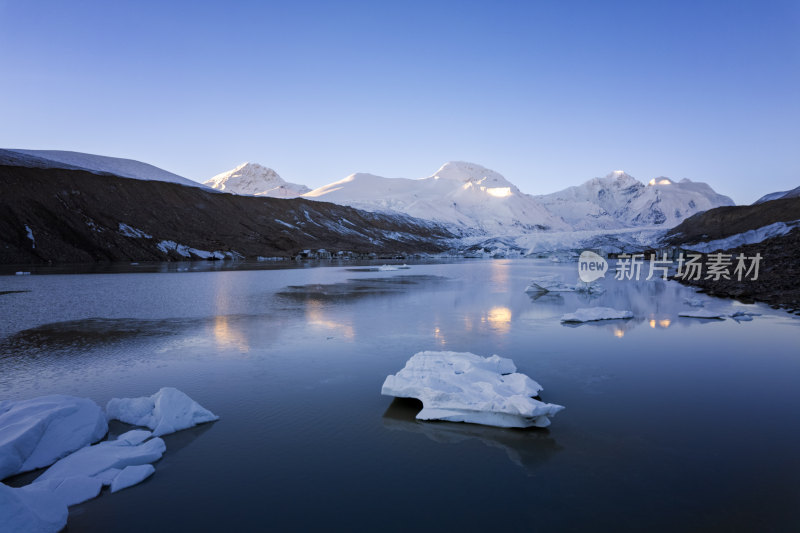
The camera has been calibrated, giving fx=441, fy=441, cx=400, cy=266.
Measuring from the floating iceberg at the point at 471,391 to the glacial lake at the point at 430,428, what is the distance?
22 centimetres

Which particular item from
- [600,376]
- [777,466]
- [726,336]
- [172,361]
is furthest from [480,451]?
[726,336]

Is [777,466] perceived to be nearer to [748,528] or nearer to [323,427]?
[748,528]

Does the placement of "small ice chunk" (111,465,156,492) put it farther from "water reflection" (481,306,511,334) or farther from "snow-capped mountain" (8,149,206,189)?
"snow-capped mountain" (8,149,206,189)

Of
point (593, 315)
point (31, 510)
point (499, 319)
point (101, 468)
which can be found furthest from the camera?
point (499, 319)

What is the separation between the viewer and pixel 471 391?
24.2ft

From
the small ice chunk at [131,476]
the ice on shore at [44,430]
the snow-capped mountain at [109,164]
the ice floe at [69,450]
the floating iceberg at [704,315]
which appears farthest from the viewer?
the snow-capped mountain at [109,164]

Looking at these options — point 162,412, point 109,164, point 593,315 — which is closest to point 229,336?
point 162,412

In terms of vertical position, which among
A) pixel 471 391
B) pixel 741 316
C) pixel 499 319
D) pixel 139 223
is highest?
pixel 139 223

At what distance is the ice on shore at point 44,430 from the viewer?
17.7 feet

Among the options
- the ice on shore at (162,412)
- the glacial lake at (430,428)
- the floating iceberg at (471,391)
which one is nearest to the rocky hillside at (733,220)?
the glacial lake at (430,428)

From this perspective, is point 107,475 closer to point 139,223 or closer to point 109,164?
point 139,223

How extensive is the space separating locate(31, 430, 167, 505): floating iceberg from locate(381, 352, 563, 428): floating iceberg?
3.66 metres

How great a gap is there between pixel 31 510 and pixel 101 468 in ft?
3.84

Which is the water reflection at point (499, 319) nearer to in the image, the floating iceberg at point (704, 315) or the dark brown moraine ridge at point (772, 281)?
the floating iceberg at point (704, 315)
